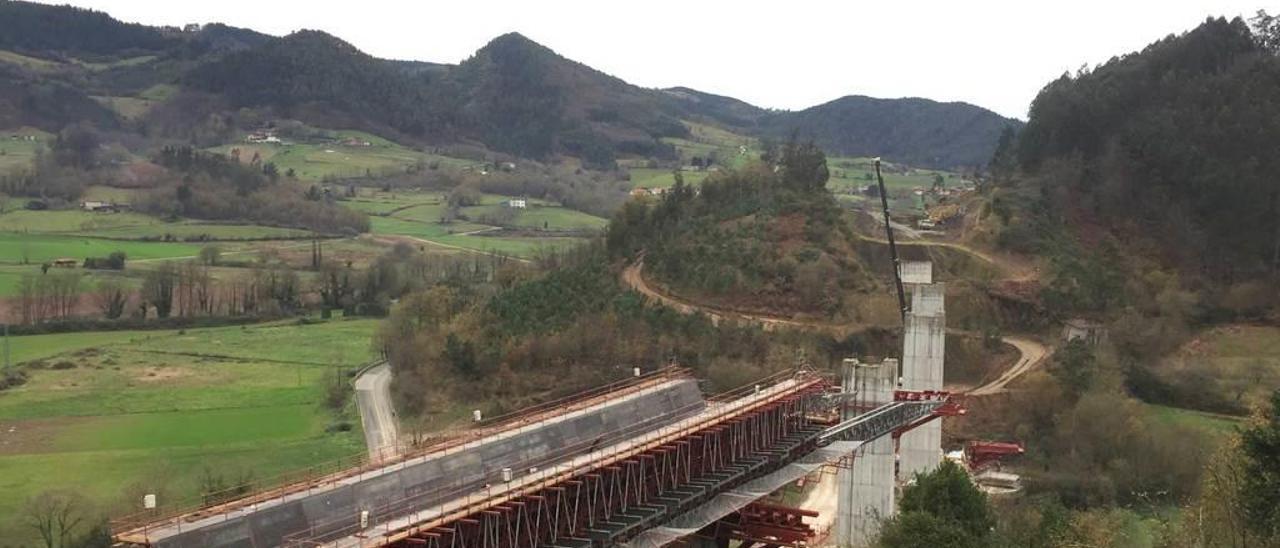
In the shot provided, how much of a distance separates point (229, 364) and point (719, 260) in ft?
109

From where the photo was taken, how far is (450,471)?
28.6 metres

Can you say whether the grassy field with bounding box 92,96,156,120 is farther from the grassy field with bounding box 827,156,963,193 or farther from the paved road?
the paved road

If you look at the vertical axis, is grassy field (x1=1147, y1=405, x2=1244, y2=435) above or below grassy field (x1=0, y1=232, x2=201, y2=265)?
below

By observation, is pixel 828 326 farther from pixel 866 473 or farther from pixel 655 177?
pixel 655 177

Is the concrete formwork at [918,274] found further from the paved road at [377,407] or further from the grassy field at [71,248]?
the grassy field at [71,248]

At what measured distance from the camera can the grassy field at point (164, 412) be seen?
47406 millimetres

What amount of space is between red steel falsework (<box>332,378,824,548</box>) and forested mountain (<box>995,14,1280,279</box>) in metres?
39.4

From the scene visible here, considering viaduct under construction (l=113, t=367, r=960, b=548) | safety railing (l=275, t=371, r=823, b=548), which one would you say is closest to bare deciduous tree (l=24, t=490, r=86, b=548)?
viaduct under construction (l=113, t=367, r=960, b=548)

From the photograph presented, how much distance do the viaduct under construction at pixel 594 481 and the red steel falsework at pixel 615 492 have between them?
0.05 meters

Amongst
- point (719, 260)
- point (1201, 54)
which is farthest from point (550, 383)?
point (1201, 54)

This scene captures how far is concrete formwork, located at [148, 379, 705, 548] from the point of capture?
2300 cm

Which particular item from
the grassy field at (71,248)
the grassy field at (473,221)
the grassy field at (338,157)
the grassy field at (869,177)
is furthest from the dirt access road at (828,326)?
the grassy field at (338,157)

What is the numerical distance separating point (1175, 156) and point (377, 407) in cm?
5498

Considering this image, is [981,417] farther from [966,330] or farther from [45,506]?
[45,506]
